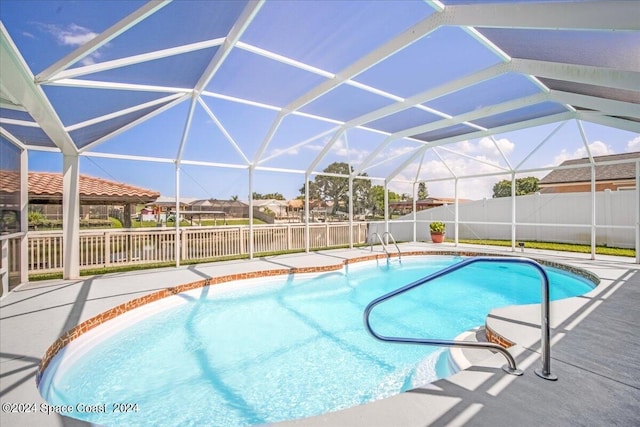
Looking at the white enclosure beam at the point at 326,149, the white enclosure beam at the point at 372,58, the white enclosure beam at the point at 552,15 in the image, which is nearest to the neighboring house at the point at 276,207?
the white enclosure beam at the point at 326,149

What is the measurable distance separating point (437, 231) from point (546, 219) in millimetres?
4413

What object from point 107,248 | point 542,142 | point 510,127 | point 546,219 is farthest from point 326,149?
point 546,219

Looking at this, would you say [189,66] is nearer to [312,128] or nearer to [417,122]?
[312,128]

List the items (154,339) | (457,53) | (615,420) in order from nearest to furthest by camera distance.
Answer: (615,420), (154,339), (457,53)

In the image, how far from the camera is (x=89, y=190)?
7.83 meters

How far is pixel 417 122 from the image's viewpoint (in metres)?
8.69

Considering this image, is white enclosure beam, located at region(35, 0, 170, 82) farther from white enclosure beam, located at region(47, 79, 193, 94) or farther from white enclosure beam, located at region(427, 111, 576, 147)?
white enclosure beam, located at region(427, 111, 576, 147)

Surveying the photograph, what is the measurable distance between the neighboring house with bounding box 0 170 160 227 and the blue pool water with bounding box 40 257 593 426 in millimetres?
4190

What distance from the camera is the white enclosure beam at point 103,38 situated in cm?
319

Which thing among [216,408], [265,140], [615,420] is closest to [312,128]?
[265,140]

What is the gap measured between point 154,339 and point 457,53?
6.32 m

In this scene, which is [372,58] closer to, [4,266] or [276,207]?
[4,266]

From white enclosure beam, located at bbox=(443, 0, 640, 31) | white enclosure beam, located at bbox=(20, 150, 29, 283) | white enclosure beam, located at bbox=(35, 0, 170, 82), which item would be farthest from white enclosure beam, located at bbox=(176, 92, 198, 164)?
white enclosure beam, located at bbox=(443, 0, 640, 31)

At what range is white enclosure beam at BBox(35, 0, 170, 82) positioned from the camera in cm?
319
